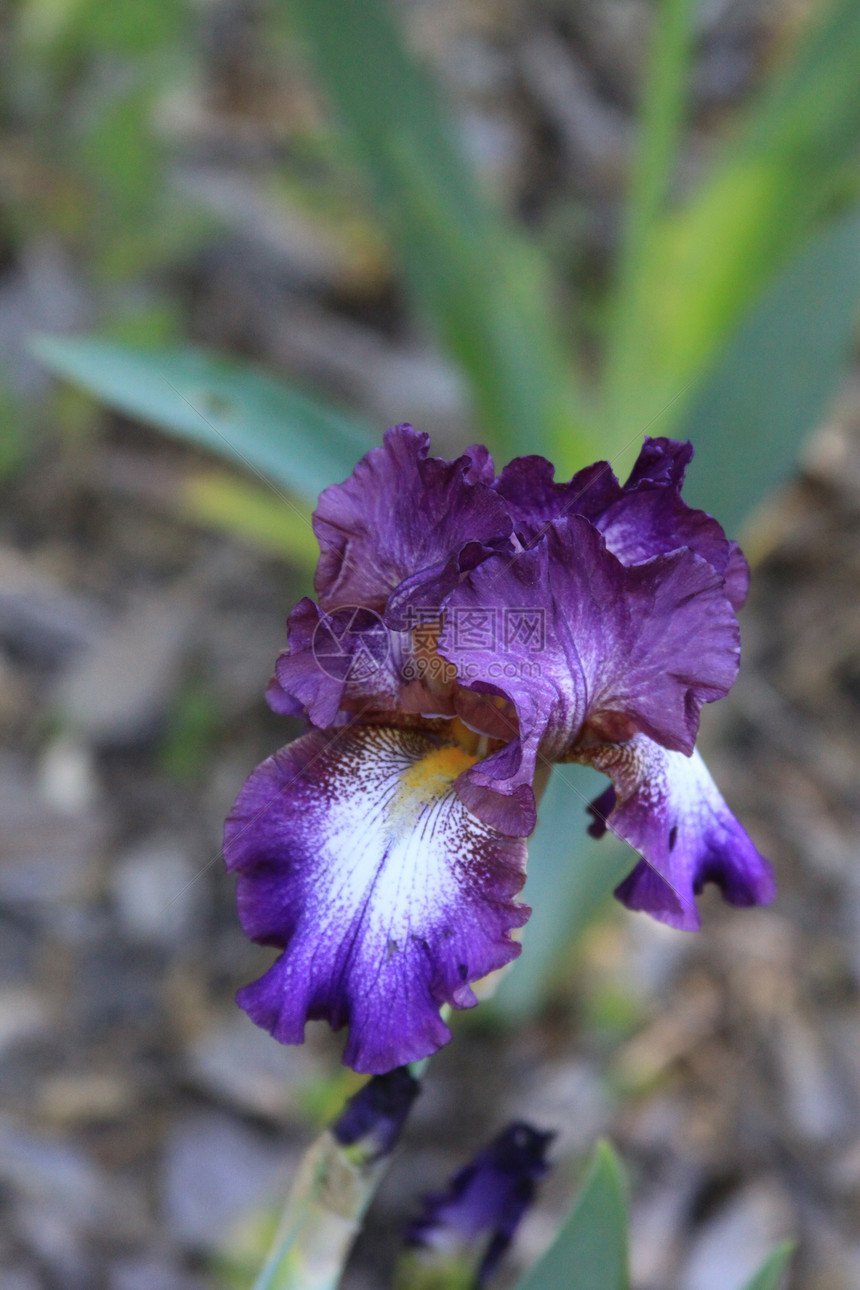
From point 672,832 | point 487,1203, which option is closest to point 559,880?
point 487,1203

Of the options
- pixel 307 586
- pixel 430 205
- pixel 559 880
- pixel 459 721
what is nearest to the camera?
pixel 459 721

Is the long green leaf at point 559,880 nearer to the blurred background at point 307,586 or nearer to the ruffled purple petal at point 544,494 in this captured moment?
the blurred background at point 307,586

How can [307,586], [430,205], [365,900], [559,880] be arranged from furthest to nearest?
1. [307,586]
2. [430,205]
3. [559,880]
4. [365,900]

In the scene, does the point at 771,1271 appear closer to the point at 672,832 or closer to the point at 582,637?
the point at 672,832

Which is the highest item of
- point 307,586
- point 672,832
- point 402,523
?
point 307,586

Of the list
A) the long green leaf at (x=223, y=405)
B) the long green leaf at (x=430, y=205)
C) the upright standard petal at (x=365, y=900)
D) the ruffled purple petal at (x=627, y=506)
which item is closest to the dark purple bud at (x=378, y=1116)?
the upright standard petal at (x=365, y=900)

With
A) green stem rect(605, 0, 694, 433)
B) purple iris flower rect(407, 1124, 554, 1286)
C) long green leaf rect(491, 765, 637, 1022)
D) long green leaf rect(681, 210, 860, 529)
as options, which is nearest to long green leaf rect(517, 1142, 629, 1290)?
purple iris flower rect(407, 1124, 554, 1286)

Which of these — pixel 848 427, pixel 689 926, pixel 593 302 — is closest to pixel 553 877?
pixel 689 926
